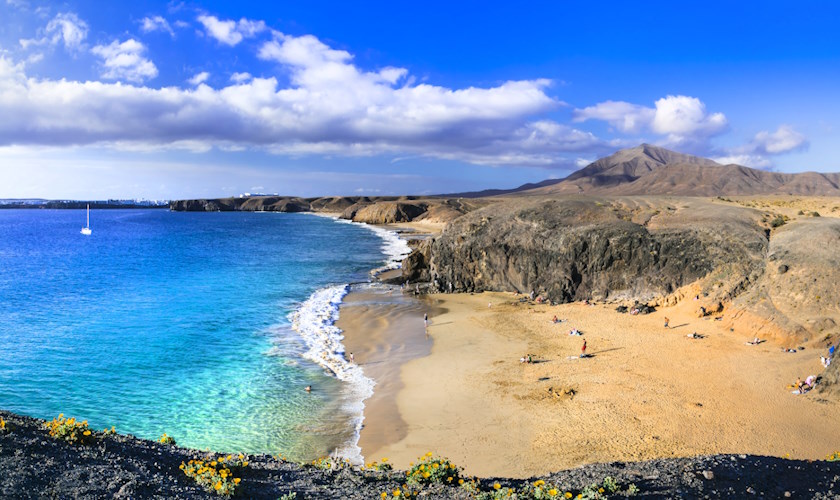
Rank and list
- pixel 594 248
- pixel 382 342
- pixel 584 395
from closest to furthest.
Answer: pixel 584 395 < pixel 382 342 < pixel 594 248

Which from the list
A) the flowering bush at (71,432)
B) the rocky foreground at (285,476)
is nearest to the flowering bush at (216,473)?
the rocky foreground at (285,476)

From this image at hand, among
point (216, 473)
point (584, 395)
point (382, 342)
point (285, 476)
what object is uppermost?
point (216, 473)

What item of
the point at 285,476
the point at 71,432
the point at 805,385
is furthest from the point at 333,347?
the point at 805,385

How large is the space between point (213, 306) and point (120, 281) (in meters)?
17.8

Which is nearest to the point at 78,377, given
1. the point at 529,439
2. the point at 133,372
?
the point at 133,372

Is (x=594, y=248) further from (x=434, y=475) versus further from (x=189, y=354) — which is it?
(x=434, y=475)

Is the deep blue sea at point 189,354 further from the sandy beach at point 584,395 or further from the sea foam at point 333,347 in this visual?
the sandy beach at point 584,395

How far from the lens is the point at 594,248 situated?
1473 inches

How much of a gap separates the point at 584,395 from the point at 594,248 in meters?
19.5

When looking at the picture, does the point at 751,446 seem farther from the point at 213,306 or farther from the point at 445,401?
the point at 213,306

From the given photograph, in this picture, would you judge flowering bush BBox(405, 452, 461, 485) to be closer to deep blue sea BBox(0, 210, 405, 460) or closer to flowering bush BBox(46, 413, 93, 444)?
deep blue sea BBox(0, 210, 405, 460)

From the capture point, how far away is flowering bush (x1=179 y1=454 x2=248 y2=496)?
29.8ft

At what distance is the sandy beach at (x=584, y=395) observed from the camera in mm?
16031

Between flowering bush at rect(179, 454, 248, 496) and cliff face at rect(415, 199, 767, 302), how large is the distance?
99.8 feet
